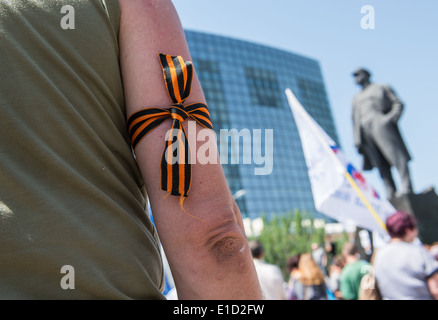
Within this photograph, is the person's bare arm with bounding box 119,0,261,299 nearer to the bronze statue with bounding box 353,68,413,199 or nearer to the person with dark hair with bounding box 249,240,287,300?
the person with dark hair with bounding box 249,240,287,300

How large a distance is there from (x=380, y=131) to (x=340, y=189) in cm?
207

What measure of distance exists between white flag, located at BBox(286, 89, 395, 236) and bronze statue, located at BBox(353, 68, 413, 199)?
1416mm

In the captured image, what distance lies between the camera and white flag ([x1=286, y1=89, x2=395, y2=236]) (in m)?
5.67

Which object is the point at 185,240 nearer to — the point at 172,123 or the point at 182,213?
the point at 182,213

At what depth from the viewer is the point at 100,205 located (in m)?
0.93

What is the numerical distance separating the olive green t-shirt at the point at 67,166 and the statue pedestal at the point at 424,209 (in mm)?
6812

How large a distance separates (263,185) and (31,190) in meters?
69.8

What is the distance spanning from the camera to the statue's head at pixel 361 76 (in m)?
7.89

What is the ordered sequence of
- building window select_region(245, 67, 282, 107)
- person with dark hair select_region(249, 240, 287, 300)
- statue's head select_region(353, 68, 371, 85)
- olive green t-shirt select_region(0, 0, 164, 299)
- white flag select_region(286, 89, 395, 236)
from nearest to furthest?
olive green t-shirt select_region(0, 0, 164, 299), person with dark hair select_region(249, 240, 287, 300), white flag select_region(286, 89, 395, 236), statue's head select_region(353, 68, 371, 85), building window select_region(245, 67, 282, 107)

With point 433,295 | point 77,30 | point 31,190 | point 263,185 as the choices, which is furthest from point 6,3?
point 263,185

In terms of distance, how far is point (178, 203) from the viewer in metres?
1.02

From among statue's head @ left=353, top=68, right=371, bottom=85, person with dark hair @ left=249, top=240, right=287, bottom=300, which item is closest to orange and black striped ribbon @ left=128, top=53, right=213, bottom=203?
person with dark hair @ left=249, top=240, right=287, bottom=300

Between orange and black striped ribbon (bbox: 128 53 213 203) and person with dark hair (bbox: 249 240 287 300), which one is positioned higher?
person with dark hair (bbox: 249 240 287 300)

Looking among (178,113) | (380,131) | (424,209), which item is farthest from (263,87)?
(178,113)
